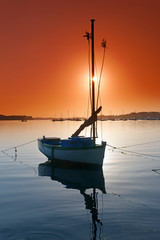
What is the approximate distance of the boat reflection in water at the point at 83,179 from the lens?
16.5m

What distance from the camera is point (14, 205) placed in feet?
58.2

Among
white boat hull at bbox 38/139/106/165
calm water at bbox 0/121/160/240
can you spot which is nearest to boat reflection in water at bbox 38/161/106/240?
calm water at bbox 0/121/160/240

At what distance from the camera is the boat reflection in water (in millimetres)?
16513

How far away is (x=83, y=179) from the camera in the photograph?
26328 mm

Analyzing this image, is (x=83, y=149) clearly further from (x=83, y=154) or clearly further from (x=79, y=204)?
(x=79, y=204)

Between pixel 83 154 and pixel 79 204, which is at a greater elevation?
pixel 83 154

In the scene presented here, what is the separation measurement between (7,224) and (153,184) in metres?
12.7

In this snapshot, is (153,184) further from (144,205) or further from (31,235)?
(31,235)

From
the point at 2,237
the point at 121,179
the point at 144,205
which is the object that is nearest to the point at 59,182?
the point at 121,179

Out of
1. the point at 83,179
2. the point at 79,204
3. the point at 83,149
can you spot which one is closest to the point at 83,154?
the point at 83,149

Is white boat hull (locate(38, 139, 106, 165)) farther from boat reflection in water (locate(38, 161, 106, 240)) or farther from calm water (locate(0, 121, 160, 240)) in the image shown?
calm water (locate(0, 121, 160, 240))

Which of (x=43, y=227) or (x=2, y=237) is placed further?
(x=43, y=227)

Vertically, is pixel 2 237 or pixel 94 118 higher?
pixel 94 118

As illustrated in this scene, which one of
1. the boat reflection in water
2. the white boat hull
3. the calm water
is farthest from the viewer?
the white boat hull
